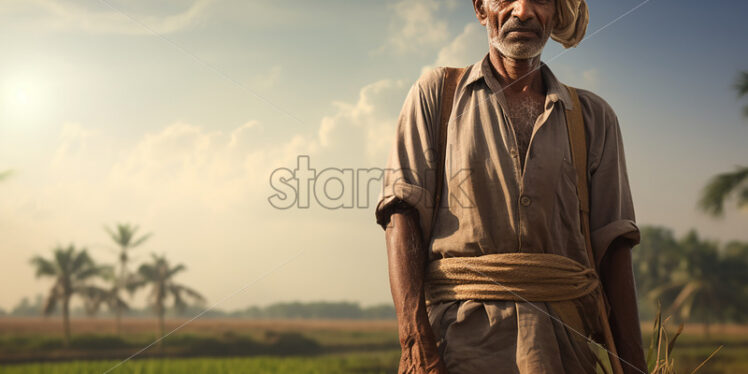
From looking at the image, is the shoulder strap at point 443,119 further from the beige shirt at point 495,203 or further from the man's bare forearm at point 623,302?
the man's bare forearm at point 623,302

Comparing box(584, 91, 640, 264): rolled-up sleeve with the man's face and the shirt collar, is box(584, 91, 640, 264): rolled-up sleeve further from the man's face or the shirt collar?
the man's face

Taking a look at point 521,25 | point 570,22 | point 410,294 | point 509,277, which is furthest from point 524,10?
point 410,294

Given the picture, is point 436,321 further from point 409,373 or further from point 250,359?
point 250,359

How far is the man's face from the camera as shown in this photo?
6.94ft

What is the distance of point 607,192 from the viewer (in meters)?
2.16

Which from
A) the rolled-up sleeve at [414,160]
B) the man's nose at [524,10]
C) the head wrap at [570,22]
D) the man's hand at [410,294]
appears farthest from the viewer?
the head wrap at [570,22]

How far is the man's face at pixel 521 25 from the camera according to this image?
212cm

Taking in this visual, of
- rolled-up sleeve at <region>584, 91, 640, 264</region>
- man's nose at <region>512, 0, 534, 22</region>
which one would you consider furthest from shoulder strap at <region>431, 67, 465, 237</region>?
rolled-up sleeve at <region>584, 91, 640, 264</region>

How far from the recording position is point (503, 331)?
6.25ft

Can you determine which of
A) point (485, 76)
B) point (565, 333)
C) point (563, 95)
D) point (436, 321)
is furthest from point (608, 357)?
point (485, 76)

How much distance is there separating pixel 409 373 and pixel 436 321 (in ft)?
0.70

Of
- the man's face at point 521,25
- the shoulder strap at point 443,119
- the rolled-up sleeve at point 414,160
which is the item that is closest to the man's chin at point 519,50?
the man's face at point 521,25

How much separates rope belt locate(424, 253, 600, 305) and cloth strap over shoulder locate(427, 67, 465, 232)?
0.60 ft

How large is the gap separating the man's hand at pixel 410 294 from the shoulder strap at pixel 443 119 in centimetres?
11
